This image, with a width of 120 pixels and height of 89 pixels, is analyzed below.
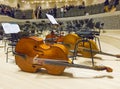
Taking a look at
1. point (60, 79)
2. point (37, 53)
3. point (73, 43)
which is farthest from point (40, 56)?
point (73, 43)

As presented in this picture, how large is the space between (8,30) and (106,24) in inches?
290

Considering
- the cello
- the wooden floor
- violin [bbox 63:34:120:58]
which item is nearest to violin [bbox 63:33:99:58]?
violin [bbox 63:34:120:58]

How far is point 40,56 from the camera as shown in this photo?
10.6ft

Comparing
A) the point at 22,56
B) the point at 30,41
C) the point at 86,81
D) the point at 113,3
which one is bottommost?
the point at 86,81

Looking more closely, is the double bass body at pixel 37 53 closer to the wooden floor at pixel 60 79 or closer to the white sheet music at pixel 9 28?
the wooden floor at pixel 60 79

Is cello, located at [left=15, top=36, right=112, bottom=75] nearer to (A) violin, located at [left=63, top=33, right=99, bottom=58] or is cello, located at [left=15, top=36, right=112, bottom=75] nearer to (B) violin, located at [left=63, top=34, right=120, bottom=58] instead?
(B) violin, located at [left=63, top=34, right=120, bottom=58]

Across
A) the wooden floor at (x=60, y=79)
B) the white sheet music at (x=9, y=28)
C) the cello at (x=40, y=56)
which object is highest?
the white sheet music at (x=9, y=28)

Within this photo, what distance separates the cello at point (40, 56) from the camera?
10.3 feet

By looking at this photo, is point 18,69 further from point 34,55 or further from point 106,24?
point 106,24

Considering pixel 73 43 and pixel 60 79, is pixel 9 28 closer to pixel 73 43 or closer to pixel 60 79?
pixel 73 43

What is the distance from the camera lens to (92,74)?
3.22 metres

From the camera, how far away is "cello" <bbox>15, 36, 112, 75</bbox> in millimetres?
3139

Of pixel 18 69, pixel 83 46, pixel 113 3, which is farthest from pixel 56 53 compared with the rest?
pixel 113 3

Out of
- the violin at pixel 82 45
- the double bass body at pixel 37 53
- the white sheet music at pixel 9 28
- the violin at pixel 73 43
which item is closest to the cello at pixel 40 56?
the double bass body at pixel 37 53
